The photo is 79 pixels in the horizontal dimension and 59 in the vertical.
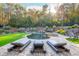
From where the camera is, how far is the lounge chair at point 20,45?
9.82 ft

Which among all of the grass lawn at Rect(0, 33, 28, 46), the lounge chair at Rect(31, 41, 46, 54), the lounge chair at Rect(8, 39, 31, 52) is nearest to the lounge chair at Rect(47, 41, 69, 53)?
the lounge chair at Rect(31, 41, 46, 54)

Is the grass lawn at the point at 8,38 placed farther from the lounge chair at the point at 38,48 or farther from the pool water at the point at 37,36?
the lounge chair at the point at 38,48

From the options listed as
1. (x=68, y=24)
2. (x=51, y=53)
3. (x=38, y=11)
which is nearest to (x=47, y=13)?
(x=38, y=11)

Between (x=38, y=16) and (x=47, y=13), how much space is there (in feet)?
0.50

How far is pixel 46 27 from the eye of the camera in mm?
3098

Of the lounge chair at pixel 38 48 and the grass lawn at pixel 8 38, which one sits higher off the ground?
the grass lawn at pixel 8 38

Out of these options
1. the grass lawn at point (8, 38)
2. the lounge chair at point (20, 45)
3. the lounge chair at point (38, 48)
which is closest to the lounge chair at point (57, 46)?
the lounge chair at point (38, 48)

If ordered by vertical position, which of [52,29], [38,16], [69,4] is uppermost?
[69,4]

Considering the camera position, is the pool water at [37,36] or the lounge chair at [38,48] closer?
the lounge chair at [38,48]

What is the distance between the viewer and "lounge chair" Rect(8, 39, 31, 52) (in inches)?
118

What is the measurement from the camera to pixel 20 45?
9.96 feet

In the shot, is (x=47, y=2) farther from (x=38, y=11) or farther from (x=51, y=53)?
(x=51, y=53)

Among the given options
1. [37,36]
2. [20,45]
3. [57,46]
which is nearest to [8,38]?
[20,45]

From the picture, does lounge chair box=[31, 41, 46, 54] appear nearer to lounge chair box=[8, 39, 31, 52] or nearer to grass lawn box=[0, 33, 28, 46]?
lounge chair box=[8, 39, 31, 52]
